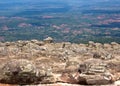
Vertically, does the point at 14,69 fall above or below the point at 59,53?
above

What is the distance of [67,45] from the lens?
5022 centimetres

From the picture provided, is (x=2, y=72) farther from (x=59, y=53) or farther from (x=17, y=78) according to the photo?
(x=59, y=53)

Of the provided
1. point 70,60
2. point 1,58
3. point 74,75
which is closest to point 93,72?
point 74,75

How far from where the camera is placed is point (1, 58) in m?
36.7

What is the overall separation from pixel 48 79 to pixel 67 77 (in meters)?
1.86

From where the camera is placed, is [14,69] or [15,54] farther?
[15,54]

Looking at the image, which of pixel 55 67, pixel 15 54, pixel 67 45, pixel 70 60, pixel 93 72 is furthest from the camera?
pixel 67 45

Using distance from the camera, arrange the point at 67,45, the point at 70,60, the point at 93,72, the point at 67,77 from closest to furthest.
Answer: the point at 93,72
the point at 67,77
the point at 70,60
the point at 67,45

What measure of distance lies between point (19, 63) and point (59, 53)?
14509 millimetres

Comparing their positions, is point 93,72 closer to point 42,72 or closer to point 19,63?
point 42,72

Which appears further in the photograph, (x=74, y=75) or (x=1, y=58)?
(x=1, y=58)

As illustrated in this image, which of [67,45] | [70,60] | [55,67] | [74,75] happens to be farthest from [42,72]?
[67,45]

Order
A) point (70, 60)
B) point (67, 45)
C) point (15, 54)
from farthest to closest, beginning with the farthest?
point (67, 45), point (15, 54), point (70, 60)

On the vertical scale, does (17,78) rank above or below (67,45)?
above
